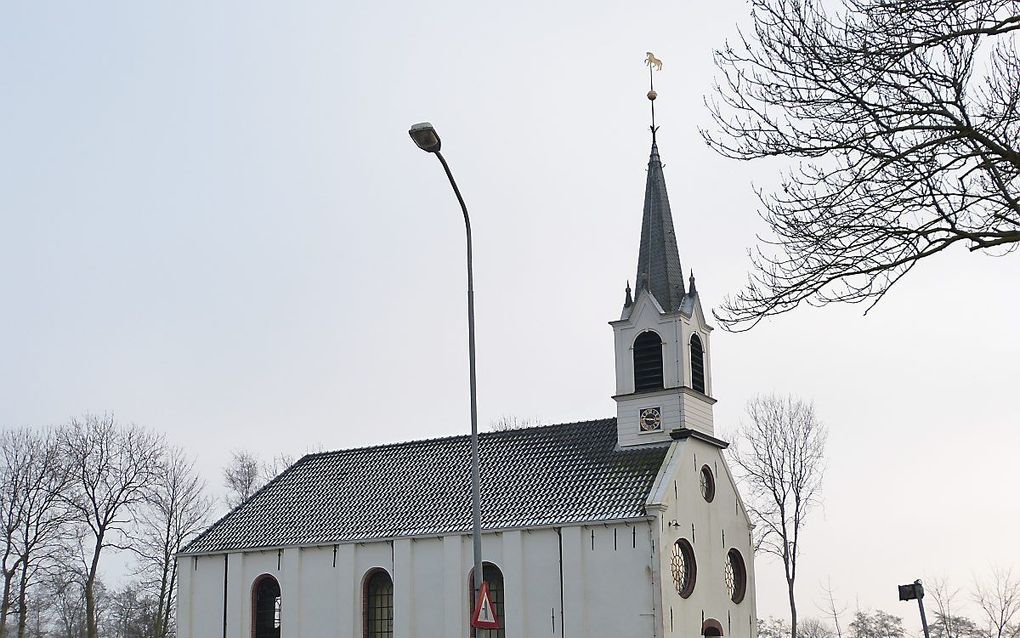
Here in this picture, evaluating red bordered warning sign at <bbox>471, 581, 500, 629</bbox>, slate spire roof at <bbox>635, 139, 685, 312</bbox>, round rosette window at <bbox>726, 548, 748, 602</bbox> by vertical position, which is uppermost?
slate spire roof at <bbox>635, 139, 685, 312</bbox>

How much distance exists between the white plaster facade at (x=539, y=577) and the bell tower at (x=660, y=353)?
126 centimetres

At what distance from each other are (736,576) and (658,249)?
11290 mm

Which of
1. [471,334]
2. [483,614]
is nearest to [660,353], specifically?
[471,334]

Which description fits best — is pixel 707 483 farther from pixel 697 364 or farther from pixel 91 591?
pixel 91 591

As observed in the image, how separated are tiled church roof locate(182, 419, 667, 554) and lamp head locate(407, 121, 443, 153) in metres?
18.9

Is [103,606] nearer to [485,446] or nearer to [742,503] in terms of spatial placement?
[485,446]

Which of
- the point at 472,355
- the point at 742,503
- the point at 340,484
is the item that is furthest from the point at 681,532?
the point at 472,355

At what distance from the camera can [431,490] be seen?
138ft

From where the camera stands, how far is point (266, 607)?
4297cm

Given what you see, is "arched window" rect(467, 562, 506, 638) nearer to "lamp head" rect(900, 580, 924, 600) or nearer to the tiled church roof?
the tiled church roof

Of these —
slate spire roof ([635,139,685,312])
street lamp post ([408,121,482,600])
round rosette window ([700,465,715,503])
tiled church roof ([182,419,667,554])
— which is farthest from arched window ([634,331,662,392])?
street lamp post ([408,121,482,600])

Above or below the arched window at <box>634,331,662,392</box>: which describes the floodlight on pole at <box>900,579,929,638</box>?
below

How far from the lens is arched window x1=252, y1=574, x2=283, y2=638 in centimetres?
4262

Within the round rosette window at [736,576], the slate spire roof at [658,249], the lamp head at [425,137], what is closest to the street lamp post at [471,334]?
the lamp head at [425,137]
